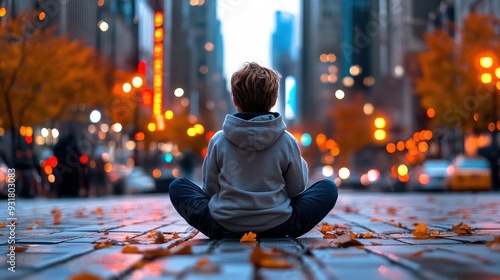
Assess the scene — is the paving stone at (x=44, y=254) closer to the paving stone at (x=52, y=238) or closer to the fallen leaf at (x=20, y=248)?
the fallen leaf at (x=20, y=248)

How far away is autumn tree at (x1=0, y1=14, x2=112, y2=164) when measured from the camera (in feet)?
103

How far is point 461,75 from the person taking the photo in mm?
46250

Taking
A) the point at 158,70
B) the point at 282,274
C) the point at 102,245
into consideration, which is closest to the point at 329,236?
the point at 102,245

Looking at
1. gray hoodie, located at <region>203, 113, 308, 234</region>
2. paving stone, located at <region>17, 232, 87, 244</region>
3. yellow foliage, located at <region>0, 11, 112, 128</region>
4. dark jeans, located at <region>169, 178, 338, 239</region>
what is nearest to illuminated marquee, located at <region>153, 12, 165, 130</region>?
yellow foliage, located at <region>0, 11, 112, 128</region>

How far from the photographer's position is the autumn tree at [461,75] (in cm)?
4534

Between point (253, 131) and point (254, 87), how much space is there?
34 cm

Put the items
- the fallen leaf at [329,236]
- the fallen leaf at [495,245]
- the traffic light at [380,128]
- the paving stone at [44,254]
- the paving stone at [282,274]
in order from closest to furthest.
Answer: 1. the paving stone at [282,274]
2. the paving stone at [44,254]
3. the fallen leaf at [495,245]
4. the fallen leaf at [329,236]
5. the traffic light at [380,128]

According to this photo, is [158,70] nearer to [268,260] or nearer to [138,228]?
[138,228]

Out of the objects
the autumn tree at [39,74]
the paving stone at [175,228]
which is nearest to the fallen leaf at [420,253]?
the paving stone at [175,228]

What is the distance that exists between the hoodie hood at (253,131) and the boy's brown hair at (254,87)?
147 millimetres

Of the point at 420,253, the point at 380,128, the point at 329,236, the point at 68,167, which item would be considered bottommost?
the point at 68,167

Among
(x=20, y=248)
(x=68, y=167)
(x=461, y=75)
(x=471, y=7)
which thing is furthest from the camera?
(x=471, y=7)

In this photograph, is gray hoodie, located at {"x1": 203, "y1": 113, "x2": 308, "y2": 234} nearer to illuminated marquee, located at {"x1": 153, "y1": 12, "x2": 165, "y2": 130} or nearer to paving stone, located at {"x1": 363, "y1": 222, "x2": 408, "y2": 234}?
paving stone, located at {"x1": 363, "y1": 222, "x2": 408, "y2": 234}

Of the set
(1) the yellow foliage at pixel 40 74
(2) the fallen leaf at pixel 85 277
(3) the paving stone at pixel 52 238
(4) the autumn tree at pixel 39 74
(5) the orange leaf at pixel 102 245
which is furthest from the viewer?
(1) the yellow foliage at pixel 40 74
